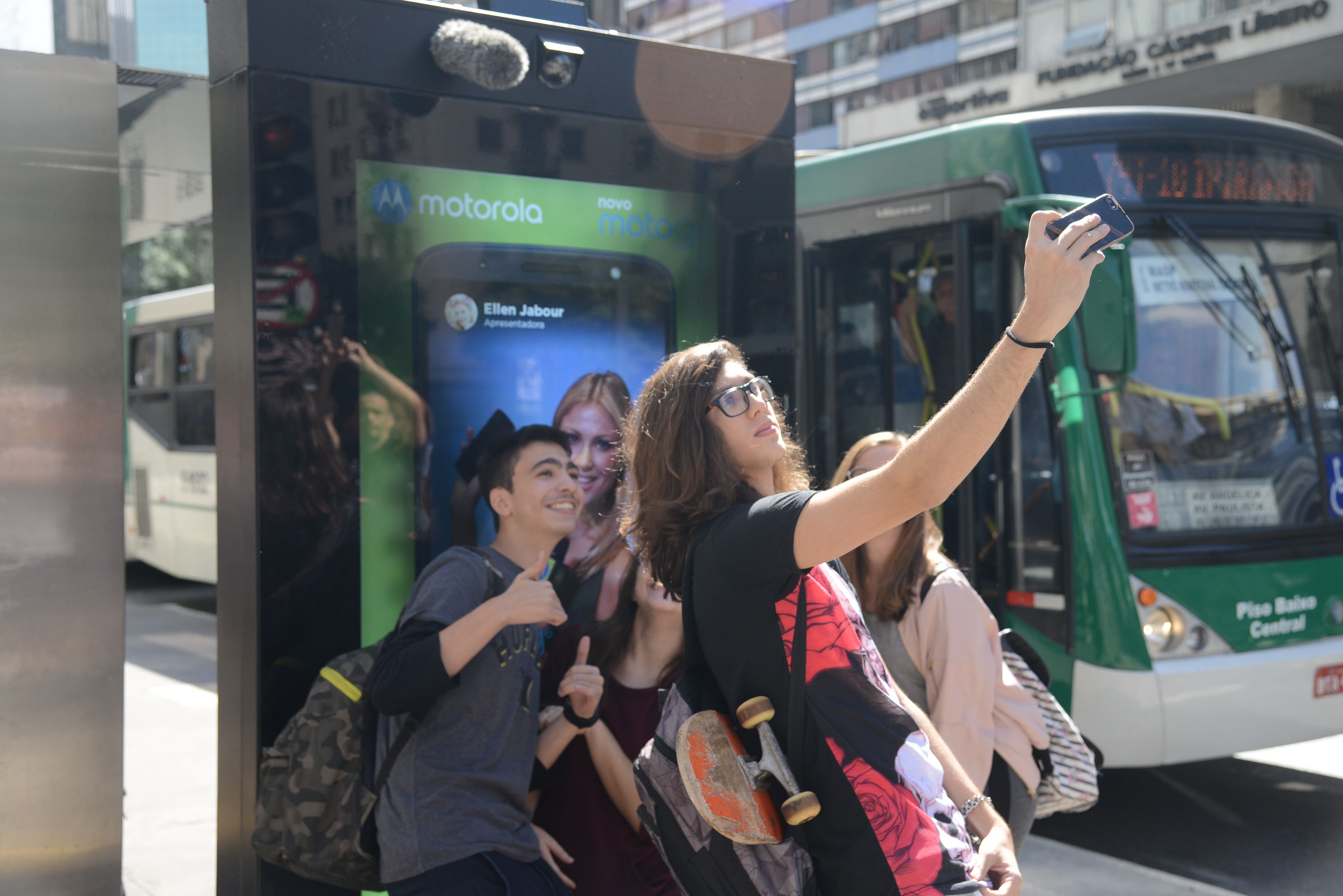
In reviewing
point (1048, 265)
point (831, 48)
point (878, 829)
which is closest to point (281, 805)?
point (878, 829)

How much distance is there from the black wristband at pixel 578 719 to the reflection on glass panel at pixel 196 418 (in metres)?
10.2

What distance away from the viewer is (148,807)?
5.74m

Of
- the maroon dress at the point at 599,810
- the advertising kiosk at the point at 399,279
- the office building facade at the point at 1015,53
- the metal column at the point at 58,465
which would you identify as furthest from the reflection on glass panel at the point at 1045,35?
the metal column at the point at 58,465

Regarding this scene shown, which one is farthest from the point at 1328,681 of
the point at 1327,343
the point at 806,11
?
the point at 806,11

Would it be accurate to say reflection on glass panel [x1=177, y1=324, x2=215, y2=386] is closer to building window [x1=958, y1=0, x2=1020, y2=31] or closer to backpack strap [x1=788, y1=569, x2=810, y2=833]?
backpack strap [x1=788, y1=569, x2=810, y2=833]

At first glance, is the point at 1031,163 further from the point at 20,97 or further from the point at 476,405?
the point at 20,97

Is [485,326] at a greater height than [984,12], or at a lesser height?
lesser

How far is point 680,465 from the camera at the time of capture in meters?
2.07

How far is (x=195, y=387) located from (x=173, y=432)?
2.42ft

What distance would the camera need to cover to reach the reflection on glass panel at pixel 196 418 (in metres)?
12.5

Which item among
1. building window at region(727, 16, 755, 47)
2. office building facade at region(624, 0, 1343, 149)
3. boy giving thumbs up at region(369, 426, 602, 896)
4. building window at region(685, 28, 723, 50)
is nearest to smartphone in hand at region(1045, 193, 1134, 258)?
boy giving thumbs up at region(369, 426, 602, 896)

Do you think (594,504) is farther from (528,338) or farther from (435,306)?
(435,306)

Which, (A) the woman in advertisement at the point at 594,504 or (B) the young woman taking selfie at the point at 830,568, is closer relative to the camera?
(B) the young woman taking selfie at the point at 830,568

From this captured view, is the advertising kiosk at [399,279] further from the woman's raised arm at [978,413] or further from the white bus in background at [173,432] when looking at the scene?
the white bus in background at [173,432]
